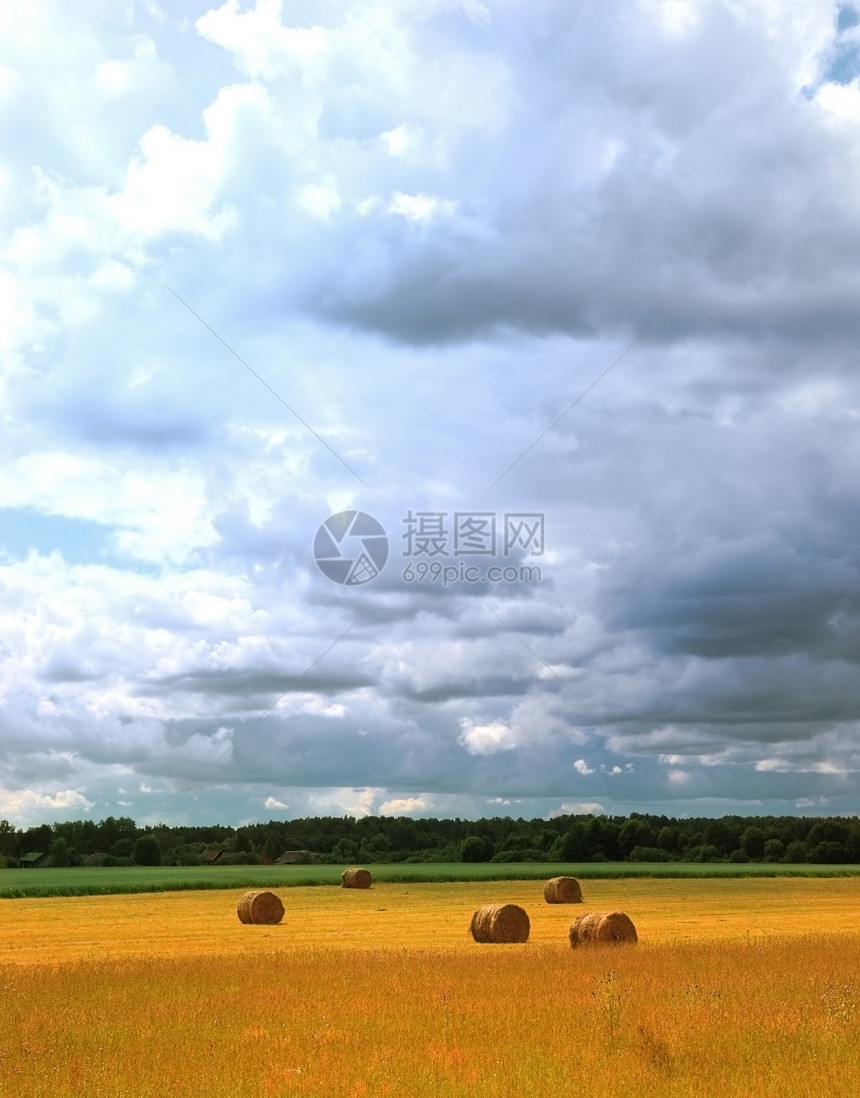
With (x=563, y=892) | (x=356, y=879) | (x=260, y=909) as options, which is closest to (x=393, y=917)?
(x=260, y=909)

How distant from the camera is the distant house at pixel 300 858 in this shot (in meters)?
121

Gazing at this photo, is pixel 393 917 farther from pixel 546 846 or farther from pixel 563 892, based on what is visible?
pixel 546 846

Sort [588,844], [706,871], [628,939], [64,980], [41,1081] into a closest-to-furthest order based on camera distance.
Answer: [41,1081] < [64,980] < [628,939] < [706,871] < [588,844]

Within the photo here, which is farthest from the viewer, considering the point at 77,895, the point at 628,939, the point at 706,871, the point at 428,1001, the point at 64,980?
the point at 706,871

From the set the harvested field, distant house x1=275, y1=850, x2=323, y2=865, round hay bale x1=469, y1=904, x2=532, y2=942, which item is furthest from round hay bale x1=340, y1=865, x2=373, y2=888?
distant house x1=275, y1=850, x2=323, y2=865

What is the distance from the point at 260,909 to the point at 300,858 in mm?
87056

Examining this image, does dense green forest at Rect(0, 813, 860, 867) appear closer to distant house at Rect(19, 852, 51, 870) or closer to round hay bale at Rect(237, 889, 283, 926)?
distant house at Rect(19, 852, 51, 870)

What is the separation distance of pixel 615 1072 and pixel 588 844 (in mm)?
110730

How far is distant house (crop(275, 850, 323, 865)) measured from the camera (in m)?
121

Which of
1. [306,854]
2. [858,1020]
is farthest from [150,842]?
[858,1020]

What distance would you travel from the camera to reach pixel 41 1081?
13.2 metres

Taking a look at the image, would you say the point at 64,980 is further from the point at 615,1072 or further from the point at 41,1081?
the point at 615,1072

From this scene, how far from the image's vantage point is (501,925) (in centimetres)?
3228

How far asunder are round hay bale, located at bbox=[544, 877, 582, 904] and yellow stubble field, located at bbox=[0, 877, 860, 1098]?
1639 centimetres
